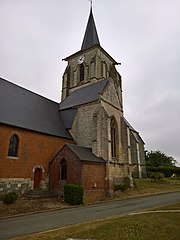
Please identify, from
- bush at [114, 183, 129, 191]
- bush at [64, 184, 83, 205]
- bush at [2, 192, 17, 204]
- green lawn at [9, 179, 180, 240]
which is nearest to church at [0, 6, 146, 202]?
bush at [114, 183, 129, 191]

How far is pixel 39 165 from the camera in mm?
18328

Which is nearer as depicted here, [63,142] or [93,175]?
[93,175]

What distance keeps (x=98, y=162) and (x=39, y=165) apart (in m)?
5.33

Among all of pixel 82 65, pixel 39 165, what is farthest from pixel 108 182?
pixel 82 65

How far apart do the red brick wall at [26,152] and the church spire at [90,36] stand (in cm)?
2494

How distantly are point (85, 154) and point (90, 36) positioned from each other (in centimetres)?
2945

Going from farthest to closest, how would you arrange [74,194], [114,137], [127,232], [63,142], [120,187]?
[114,137] → [63,142] → [120,187] → [74,194] → [127,232]

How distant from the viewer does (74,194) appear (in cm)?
1513

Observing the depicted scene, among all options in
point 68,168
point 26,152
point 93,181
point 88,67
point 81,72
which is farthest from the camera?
point 81,72

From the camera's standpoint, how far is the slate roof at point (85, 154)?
17472mm

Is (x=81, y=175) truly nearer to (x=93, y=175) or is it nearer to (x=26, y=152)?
(x=93, y=175)

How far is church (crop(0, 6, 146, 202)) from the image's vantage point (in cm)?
1659

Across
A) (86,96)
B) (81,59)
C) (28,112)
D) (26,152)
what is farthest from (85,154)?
(81,59)

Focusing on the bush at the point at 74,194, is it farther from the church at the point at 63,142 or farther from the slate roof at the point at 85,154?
the slate roof at the point at 85,154
